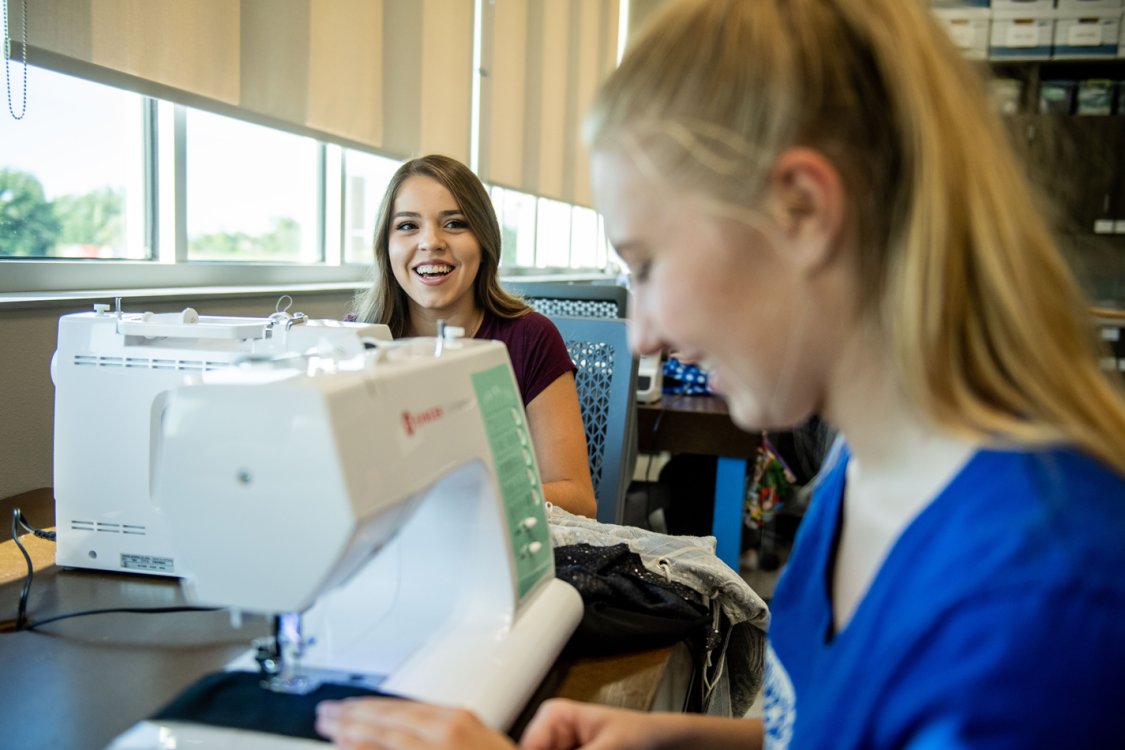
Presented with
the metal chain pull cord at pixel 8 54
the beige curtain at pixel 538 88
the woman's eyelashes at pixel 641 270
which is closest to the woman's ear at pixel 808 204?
the woman's eyelashes at pixel 641 270

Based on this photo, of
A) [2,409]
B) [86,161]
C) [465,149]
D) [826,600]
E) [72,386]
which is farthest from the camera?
[465,149]

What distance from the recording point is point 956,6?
75 centimetres

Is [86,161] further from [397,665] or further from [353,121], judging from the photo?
[397,665]

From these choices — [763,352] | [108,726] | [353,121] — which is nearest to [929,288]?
[763,352]

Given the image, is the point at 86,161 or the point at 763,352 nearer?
the point at 763,352

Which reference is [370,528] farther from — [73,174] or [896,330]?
[73,174]

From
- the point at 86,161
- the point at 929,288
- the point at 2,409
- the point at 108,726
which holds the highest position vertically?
the point at 86,161

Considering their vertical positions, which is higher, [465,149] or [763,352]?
[465,149]

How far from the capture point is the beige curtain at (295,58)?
1831mm

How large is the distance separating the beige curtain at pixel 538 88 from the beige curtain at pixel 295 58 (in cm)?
39

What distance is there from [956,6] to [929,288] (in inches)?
12.2

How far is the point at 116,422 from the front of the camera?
3.74 feet

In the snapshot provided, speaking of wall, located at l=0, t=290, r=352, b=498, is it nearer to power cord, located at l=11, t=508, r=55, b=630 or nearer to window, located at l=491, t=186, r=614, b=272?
power cord, located at l=11, t=508, r=55, b=630

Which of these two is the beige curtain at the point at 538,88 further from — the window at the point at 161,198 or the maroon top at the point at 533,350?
the maroon top at the point at 533,350
